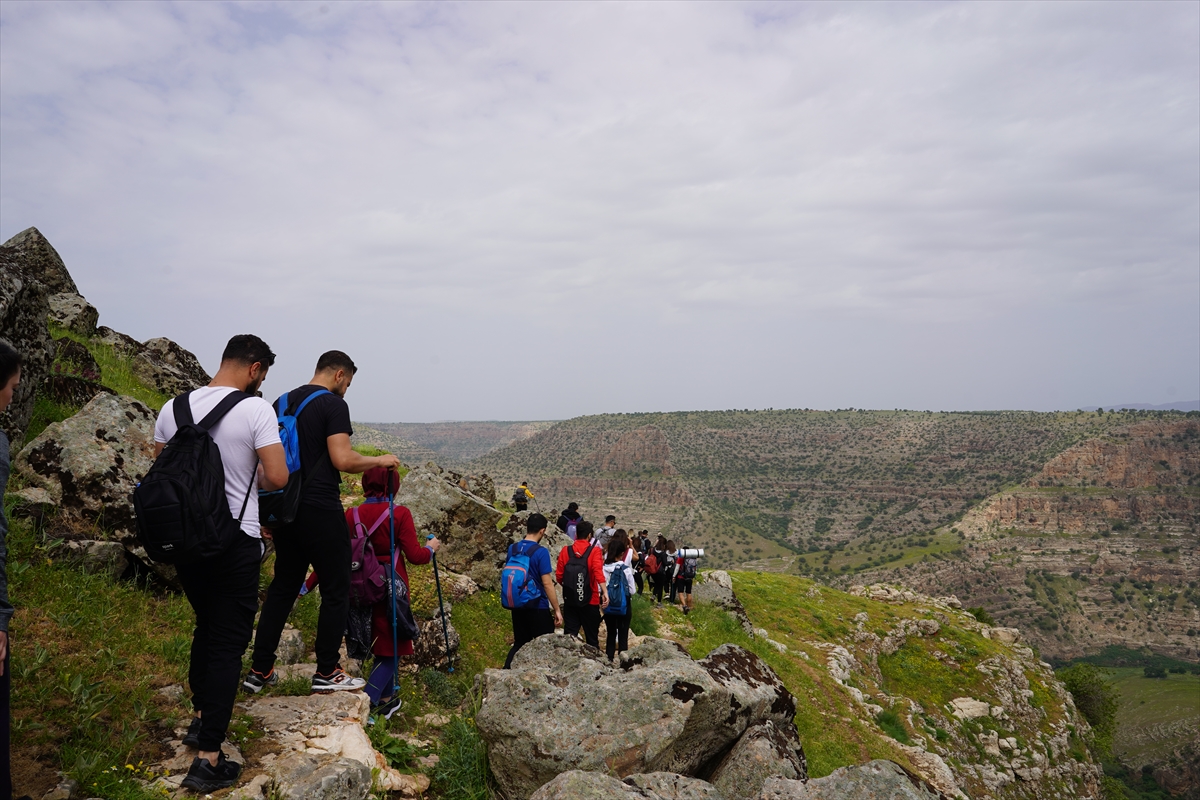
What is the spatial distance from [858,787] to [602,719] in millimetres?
2030

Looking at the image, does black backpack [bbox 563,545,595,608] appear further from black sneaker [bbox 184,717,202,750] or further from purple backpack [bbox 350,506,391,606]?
black sneaker [bbox 184,717,202,750]

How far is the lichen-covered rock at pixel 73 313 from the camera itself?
45.8 ft

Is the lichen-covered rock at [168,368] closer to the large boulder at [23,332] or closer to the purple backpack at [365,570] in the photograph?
the large boulder at [23,332]

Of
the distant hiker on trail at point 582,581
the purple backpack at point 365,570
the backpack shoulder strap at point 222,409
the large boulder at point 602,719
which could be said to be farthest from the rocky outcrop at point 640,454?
the backpack shoulder strap at point 222,409

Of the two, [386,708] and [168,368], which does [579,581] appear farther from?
[168,368]

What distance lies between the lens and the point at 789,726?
298 inches

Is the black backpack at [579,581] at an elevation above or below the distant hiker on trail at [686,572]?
above

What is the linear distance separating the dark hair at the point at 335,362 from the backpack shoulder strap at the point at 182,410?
4.36 feet

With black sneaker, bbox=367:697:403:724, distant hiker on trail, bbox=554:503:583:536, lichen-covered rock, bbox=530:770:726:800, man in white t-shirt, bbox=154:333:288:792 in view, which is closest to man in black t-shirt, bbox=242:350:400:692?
black sneaker, bbox=367:697:403:724

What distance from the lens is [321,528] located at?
191 inches

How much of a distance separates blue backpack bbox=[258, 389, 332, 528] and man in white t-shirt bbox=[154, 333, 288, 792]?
0.25 m

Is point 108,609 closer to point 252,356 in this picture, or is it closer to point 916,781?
point 252,356

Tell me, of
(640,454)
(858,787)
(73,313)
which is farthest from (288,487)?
(640,454)

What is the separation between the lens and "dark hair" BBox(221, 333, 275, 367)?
419cm
